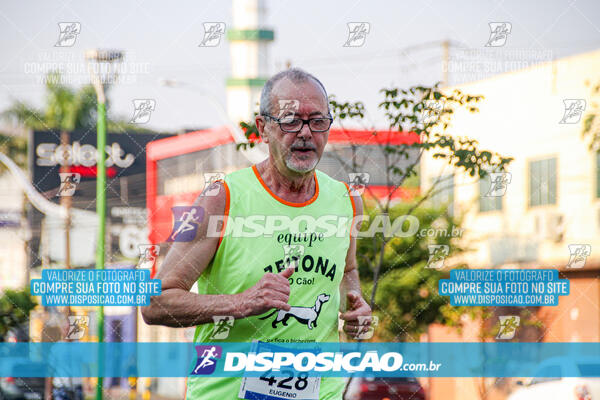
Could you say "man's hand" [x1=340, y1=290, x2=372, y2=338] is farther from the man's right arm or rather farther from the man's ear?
the man's ear

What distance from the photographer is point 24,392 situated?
11.8 metres

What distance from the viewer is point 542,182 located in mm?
14250

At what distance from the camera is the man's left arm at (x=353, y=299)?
3.16 m

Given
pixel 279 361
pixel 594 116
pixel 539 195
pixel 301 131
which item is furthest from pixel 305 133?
pixel 539 195

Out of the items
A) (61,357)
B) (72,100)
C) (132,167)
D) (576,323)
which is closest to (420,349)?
(61,357)

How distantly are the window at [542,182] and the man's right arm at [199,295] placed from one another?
1144cm

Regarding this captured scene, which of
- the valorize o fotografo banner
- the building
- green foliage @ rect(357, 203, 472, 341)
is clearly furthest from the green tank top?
green foliage @ rect(357, 203, 472, 341)

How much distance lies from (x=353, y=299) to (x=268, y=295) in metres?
0.52

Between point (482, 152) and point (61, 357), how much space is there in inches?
181

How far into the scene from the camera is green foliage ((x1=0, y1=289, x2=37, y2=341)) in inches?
344

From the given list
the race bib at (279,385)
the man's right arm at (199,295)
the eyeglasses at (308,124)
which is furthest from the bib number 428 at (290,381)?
the eyeglasses at (308,124)

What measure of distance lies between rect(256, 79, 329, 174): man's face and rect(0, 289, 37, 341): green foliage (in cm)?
634

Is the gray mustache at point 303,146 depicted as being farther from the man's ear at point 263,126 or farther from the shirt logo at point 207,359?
the shirt logo at point 207,359

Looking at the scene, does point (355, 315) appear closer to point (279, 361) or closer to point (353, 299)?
point (353, 299)
